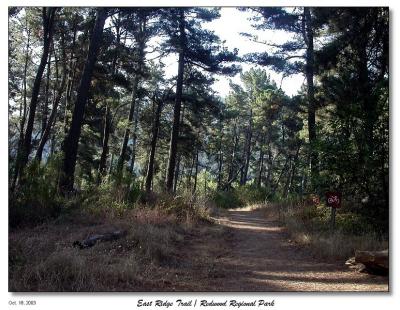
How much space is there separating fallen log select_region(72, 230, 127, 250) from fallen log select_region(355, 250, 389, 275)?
388 centimetres

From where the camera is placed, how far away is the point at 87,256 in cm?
575

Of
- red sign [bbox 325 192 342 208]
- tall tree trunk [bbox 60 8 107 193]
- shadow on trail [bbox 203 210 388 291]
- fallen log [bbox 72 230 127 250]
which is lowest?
shadow on trail [bbox 203 210 388 291]

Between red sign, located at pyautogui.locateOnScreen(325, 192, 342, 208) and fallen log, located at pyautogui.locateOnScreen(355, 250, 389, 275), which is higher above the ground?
red sign, located at pyautogui.locateOnScreen(325, 192, 342, 208)

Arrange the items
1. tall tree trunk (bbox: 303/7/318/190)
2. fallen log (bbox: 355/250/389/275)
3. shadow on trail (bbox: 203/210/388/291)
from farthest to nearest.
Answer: tall tree trunk (bbox: 303/7/318/190)
fallen log (bbox: 355/250/389/275)
shadow on trail (bbox: 203/210/388/291)

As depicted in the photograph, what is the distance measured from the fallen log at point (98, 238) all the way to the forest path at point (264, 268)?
1.27 m

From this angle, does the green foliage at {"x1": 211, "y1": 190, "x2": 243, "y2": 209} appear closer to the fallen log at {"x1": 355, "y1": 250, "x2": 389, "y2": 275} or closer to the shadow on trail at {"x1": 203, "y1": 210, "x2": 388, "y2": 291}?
the shadow on trail at {"x1": 203, "y1": 210, "x2": 388, "y2": 291}

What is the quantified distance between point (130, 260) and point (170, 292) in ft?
3.08

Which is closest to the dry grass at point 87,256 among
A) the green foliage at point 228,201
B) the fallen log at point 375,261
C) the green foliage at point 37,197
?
the green foliage at point 37,197

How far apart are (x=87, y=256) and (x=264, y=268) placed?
276 cm

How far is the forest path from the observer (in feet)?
18.0

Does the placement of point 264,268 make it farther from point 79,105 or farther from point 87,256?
point 79,105

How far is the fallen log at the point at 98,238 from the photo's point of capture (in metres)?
6.54

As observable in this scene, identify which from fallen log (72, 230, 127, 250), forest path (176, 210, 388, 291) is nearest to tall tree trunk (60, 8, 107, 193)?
fallen log (72, 230, 127, 250)

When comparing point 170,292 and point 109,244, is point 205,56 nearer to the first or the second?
point 109,244
